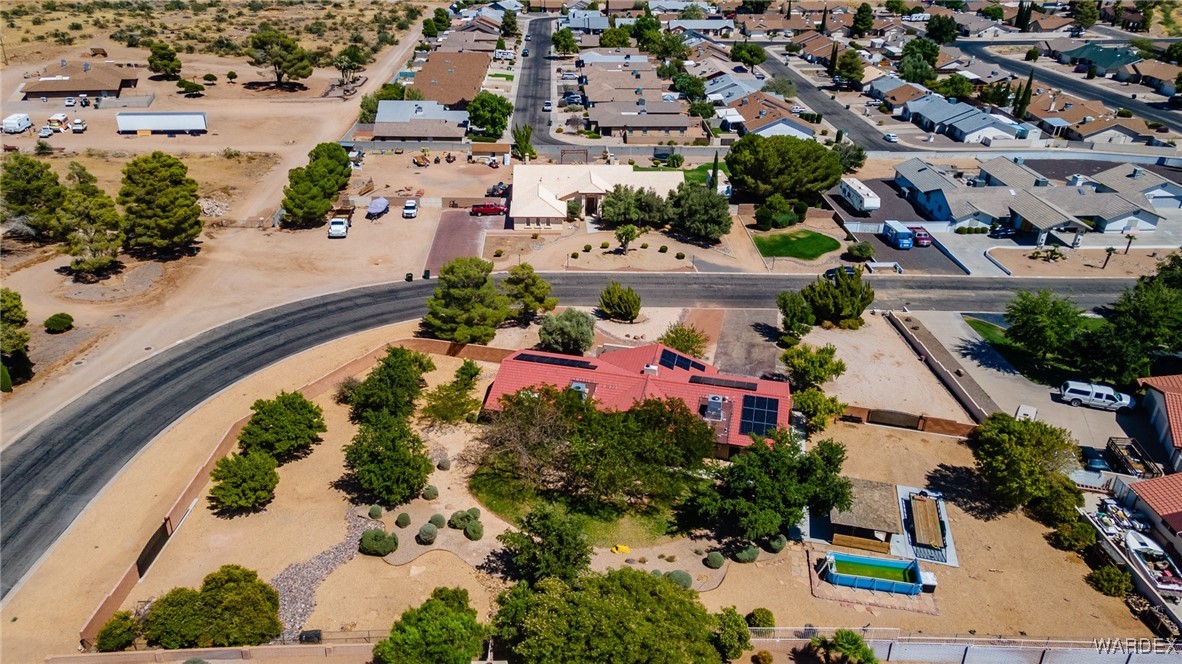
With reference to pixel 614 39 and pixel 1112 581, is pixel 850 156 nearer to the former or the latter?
pixel 1112 581

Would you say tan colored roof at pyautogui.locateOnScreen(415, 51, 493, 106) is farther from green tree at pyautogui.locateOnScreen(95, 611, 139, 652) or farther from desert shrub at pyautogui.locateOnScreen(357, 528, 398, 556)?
green tree at pyautogui.locateOnScreen(95, 611, 139, 652)

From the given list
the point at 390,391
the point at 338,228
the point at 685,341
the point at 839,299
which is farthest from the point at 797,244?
the point at 338,228

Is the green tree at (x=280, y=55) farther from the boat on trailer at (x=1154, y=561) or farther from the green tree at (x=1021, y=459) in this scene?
the boat on trailer at (x=1154, y=561)

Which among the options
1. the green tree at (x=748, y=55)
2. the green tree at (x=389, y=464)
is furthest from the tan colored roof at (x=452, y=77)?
the green tree at (x=389, y=464)

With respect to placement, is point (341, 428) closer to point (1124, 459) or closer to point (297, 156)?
point (1124, 459)

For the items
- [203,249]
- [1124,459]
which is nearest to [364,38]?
[203,249]

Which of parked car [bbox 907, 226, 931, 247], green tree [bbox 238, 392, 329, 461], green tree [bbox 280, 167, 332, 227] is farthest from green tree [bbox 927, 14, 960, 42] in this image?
green tree [bbox 238, 392, 329, 461]
